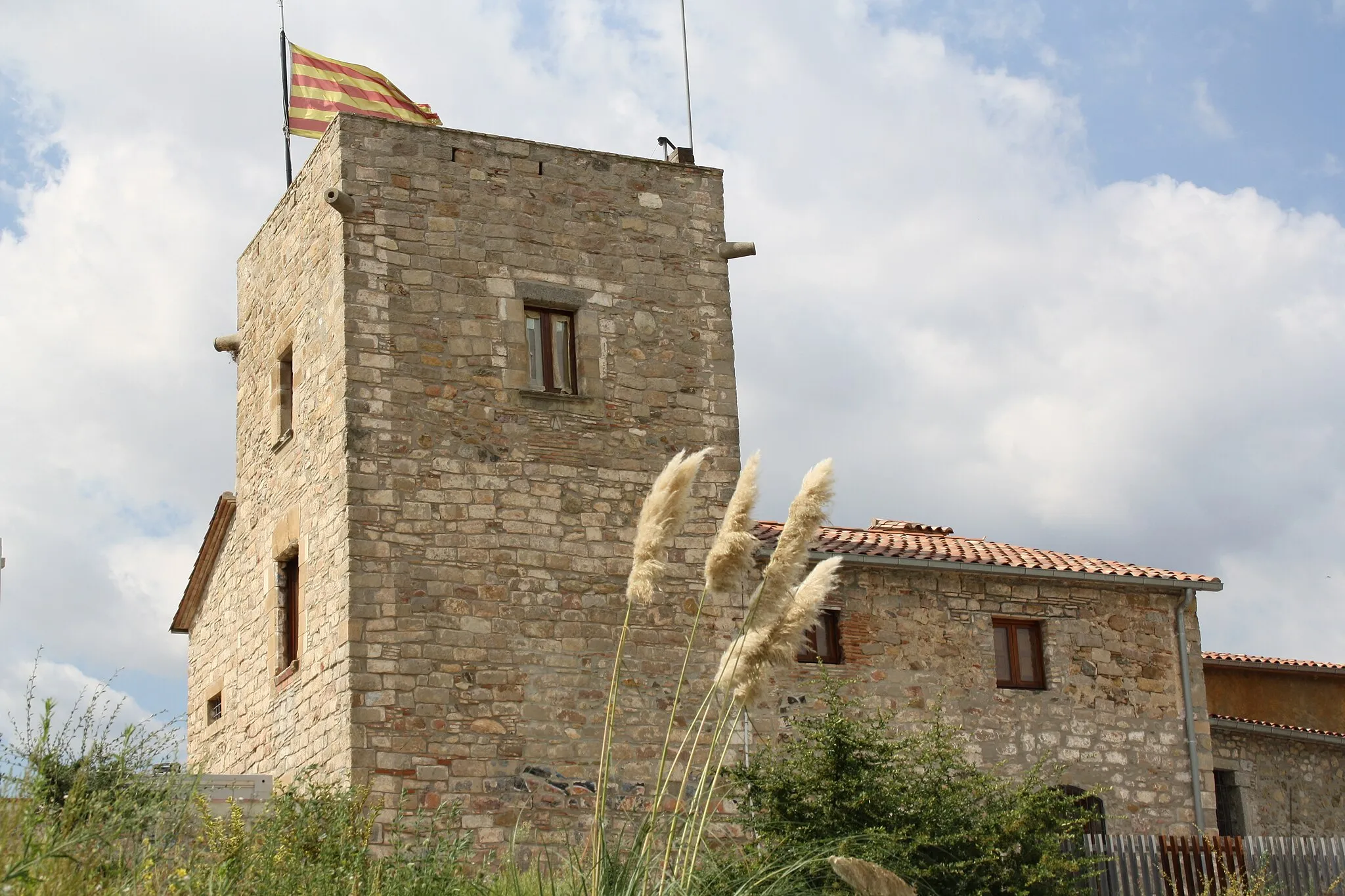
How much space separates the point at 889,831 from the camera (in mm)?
11609

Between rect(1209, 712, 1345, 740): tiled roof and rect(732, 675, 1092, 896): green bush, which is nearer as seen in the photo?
rect(732, 675, 1092, 896): green bush

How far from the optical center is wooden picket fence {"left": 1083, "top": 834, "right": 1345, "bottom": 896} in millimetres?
13000

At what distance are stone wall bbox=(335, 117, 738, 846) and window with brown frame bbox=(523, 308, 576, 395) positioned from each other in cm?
12

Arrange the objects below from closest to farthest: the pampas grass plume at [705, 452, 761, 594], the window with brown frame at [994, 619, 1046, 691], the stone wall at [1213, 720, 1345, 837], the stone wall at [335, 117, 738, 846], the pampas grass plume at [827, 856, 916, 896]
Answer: the pampas grass plume at [705, 452, 761, 594] < the pampas grass plume at [827, 856, 916, 896] < the stone wall at [335, 117, 738, 846] < the window with brown frame at [994, 619, 1046, 691] < the stone wall at [1213, 720, 1345, 837]

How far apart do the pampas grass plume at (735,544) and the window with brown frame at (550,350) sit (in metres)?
6.17

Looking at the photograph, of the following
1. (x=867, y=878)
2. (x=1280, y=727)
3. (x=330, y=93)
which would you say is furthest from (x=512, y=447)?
(x=1280, y=727)

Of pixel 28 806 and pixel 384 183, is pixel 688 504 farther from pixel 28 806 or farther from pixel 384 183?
pixel 384 183

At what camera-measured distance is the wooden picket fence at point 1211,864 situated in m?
13.0

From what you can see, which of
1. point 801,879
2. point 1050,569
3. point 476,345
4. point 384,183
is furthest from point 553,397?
point 801,879

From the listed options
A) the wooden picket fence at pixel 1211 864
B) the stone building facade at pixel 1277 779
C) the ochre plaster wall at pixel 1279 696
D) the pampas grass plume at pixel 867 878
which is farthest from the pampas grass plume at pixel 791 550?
the ochre plaster wall at pixel 1279 696

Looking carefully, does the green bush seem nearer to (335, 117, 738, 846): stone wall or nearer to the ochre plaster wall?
(335, 117, 738, 846): stone wall

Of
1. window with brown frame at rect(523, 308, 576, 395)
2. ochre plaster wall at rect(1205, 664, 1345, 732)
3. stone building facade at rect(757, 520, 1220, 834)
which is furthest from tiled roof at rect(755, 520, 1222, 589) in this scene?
ochre plaster wall at rect(1205, 664, 1345, 732)

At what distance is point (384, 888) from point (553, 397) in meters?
6.99

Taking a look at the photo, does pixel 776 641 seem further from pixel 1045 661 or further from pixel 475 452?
pixel 1045 661
